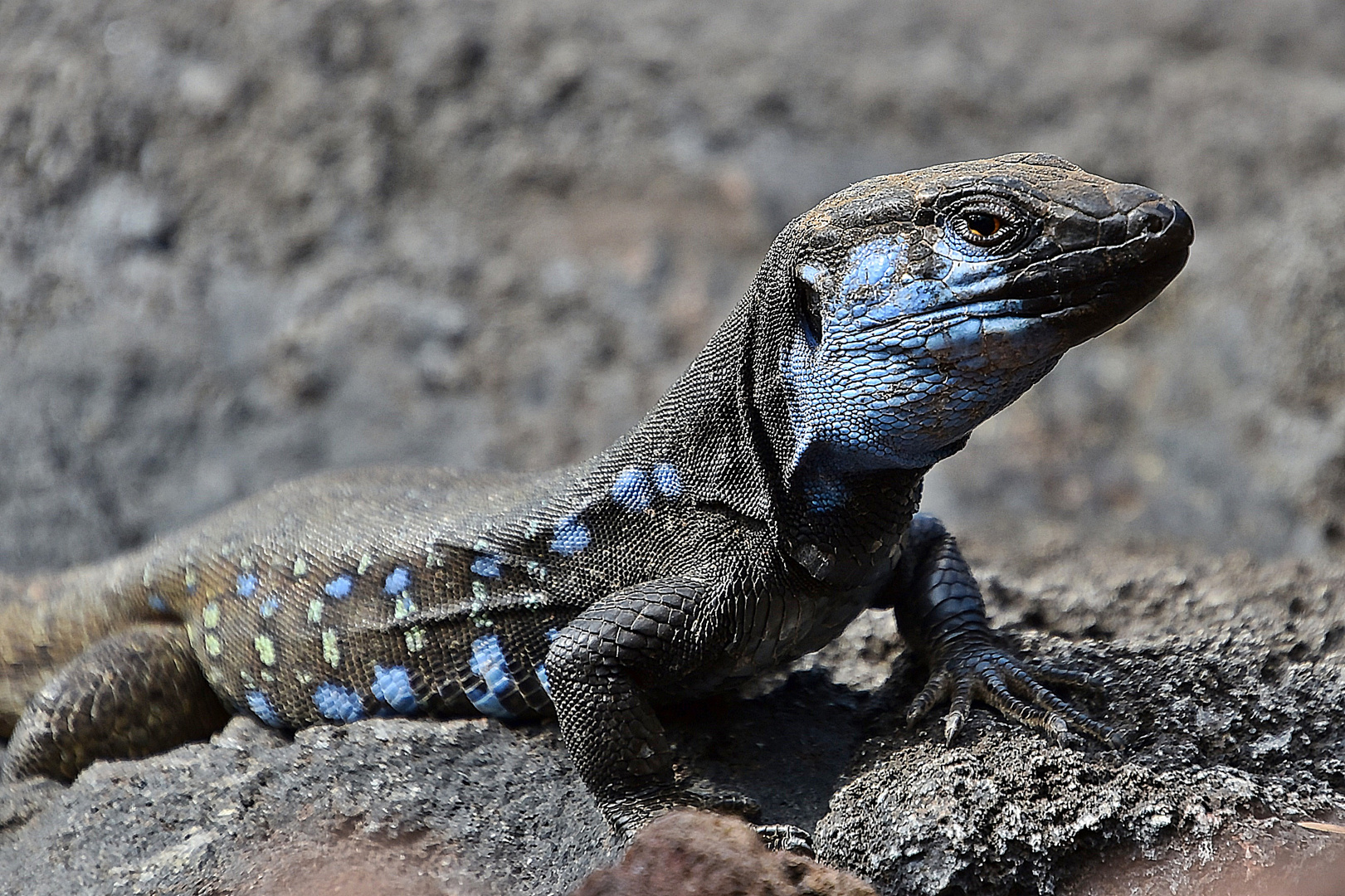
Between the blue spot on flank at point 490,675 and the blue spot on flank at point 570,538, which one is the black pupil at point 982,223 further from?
the blue spot on flank at point 490,675

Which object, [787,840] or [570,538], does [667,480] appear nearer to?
[570,538]

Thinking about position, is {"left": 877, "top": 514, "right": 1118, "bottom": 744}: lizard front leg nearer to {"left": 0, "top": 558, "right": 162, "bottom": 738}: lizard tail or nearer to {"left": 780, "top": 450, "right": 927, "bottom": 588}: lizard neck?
A: {"left": 780, "top": 450, "right": 927, "bottom": 588}: lizard neck

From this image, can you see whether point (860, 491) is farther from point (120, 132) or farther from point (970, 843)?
point (120, 132)

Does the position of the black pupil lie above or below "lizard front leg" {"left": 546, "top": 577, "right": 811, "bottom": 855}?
above

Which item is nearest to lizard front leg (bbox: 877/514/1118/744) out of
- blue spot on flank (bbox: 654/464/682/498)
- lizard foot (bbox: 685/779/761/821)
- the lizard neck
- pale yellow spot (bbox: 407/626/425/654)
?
the lizard neck

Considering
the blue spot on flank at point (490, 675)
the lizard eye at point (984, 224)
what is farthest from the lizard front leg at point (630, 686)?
the lizard eye at point (984, 224)

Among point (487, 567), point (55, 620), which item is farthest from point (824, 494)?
point (55, 620)

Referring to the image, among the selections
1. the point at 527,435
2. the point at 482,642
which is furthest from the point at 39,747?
the point at 527,435
